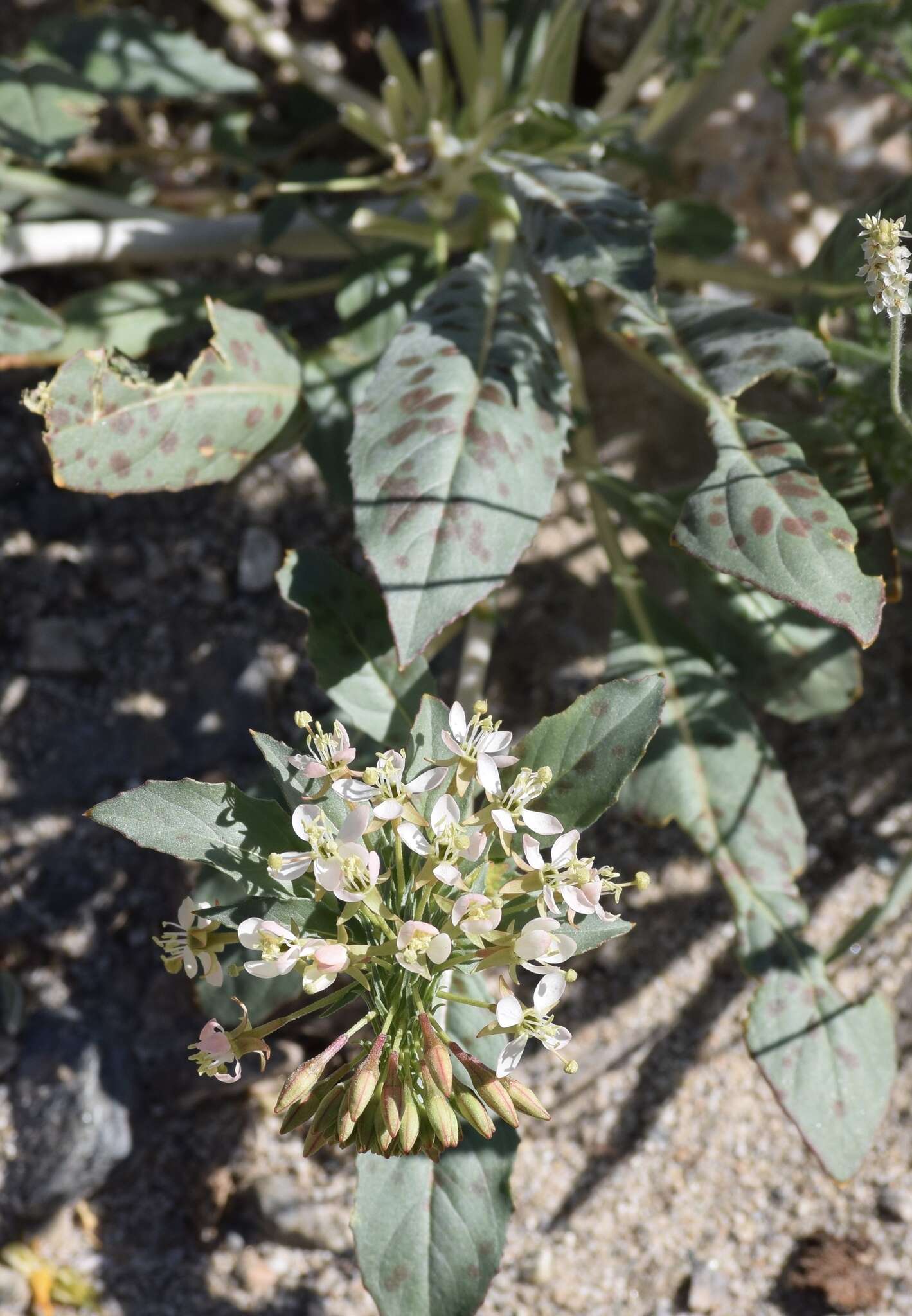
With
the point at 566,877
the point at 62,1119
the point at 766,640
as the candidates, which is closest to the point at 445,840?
the point at 566,877

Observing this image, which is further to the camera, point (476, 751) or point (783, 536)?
point (783, 536)

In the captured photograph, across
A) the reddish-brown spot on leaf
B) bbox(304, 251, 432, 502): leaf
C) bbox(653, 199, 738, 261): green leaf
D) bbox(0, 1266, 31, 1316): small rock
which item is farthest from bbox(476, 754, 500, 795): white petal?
bbox(0, 1266, 31, 1316): small rock

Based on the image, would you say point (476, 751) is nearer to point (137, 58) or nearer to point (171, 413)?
point (171, 413)

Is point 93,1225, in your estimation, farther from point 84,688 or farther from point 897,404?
point 897,404

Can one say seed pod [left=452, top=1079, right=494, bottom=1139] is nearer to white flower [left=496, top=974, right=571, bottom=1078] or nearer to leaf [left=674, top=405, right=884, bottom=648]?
white flower [left=496, top=974, right=571, bottom=1078]

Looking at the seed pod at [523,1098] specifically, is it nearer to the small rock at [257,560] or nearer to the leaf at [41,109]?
the small rock at [257,560]

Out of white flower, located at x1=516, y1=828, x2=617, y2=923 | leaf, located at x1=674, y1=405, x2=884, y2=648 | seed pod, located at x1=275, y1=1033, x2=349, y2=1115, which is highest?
leaf, located at x1=674, y1=405, x2=884, y2=648
